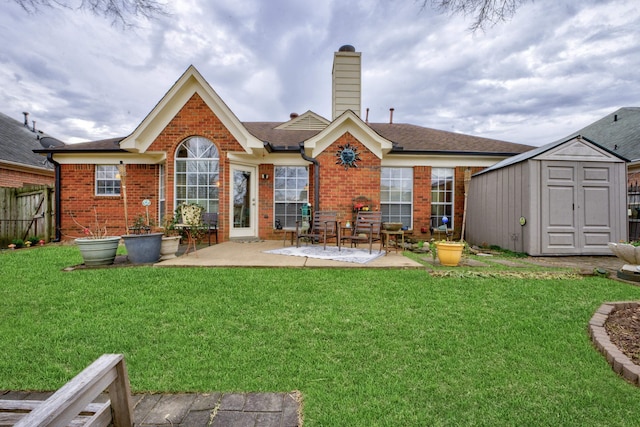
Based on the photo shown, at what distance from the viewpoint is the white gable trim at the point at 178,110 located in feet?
28.1

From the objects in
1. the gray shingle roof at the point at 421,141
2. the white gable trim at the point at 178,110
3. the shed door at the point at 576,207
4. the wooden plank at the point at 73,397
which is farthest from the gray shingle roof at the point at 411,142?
the wooden plank at the point at 73,397

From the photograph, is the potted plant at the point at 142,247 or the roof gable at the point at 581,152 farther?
the roof gable at the point at 581,152

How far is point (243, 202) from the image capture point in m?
9.76

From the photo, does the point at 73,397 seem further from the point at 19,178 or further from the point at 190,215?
the point at 19,178

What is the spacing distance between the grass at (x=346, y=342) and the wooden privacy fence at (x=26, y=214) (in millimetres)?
6615

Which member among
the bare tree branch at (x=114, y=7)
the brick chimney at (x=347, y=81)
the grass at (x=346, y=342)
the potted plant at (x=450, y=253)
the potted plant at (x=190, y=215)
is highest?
the brick chimney at (x=347, y=81)

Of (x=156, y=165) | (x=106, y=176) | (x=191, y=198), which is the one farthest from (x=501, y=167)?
(x=106, y=176)

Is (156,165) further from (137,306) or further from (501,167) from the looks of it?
(501,167)

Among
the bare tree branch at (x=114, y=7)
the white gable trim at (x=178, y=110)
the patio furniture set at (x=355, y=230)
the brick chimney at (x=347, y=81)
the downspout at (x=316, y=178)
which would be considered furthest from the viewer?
the brick chimney at (x=347, y=81)

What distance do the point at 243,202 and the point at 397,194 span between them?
544cm

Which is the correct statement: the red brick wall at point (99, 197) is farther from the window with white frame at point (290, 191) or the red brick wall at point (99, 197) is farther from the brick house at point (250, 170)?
the window with white frame at point (290, 191)

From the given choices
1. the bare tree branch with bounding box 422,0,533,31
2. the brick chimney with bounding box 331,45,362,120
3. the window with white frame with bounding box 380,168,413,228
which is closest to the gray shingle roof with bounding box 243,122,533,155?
the window with white frame with bounding box 380,168,413,228

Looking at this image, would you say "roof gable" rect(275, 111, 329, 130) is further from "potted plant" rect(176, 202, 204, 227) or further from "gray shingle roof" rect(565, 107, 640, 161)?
"gray shingle roof" rect(565, 107, 640, 161)

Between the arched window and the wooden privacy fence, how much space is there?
15.8 feet
